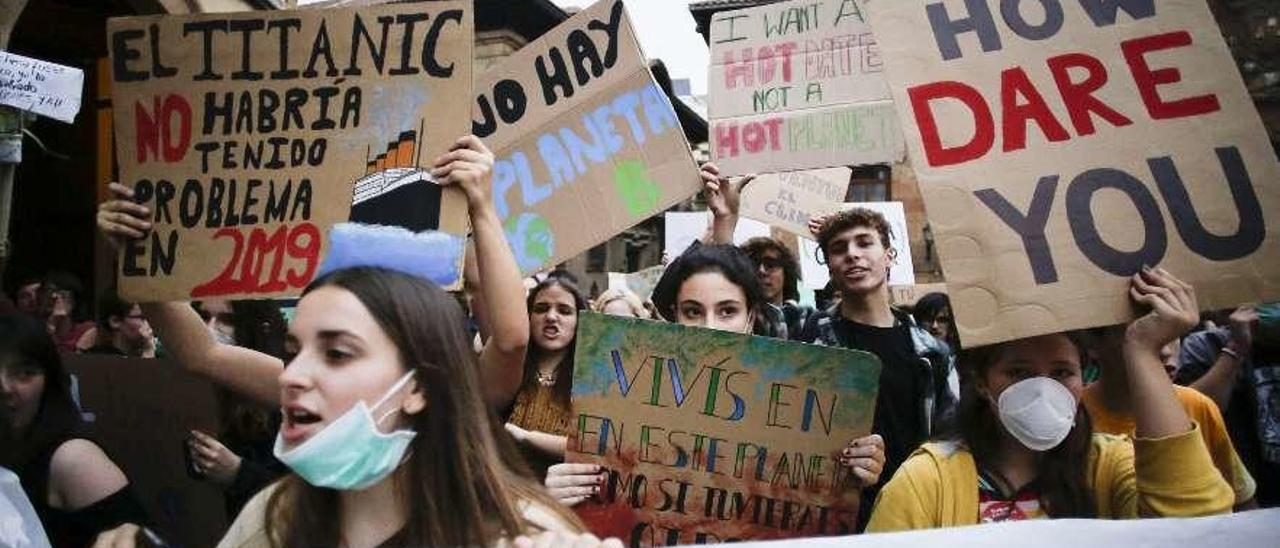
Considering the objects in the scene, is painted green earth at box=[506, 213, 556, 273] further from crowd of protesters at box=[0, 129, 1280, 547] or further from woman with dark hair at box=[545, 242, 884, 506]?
woman with dark hair at box=[545, 242, 884, 506]

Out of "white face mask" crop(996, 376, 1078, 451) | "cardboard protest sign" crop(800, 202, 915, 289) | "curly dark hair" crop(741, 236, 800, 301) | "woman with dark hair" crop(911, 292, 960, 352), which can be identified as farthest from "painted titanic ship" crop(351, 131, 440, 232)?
"cardboard protest sign" crop(800, 202, 915, 289)

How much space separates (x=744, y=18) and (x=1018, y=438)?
2.67 m

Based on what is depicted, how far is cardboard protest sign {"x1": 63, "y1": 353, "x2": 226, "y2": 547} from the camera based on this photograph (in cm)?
340

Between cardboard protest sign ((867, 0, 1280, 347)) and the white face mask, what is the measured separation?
12 centimetres

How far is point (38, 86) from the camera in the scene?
395 cm

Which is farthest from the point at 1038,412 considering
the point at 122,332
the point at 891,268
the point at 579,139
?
the point at 122,332

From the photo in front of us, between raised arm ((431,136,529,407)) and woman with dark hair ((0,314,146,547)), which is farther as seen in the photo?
raised arm ((431,136,529,407))

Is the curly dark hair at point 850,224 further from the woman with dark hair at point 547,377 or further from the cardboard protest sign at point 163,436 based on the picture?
the cardboard protest sign at point 163,436

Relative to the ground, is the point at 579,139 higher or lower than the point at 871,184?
lower

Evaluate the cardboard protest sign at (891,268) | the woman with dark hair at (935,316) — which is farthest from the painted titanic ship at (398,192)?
the cardboard protest sign at (891,268)

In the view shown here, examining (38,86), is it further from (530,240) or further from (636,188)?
(636,188)

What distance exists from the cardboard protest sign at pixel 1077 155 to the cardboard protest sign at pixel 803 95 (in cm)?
162

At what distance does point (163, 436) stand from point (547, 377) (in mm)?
1099

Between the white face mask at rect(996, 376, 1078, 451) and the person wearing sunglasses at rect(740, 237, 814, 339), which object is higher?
the person wearing sunglasses at rect(740, 237, 814, 339)
